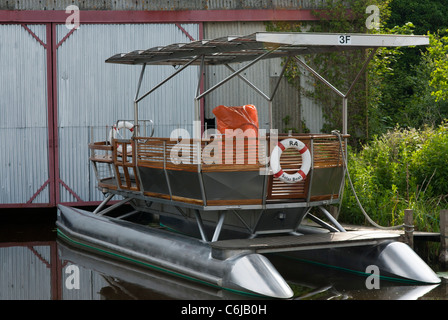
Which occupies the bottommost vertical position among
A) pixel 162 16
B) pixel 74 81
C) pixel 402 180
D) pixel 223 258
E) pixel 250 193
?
pixel 223 258

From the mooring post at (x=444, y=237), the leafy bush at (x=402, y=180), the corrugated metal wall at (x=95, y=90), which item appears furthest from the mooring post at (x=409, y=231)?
the corrugated metal wall at (x=95, y=90)

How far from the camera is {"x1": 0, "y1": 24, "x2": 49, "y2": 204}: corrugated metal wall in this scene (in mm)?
15539

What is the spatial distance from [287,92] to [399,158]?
3.48m

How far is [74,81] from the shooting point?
619 inches

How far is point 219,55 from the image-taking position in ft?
41.4

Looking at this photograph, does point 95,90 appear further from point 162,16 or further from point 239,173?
point 239,173

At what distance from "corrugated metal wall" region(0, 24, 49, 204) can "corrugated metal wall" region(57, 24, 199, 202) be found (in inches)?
16.4

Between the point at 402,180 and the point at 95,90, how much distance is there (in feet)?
23.2

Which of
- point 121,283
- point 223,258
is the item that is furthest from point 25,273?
point 223,258

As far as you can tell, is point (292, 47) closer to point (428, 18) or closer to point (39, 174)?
point (39, 174)

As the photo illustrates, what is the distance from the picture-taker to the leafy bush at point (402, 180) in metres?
12.4

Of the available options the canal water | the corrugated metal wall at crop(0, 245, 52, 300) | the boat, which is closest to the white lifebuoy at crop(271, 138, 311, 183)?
the boat
